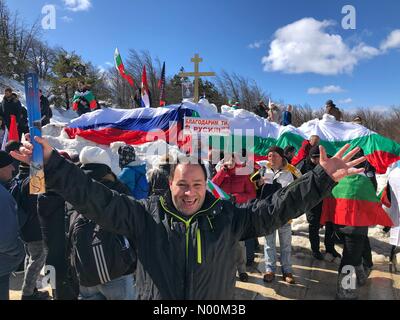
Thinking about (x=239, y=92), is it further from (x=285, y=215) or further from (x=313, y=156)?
(x=285, y=215)

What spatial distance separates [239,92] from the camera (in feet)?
137

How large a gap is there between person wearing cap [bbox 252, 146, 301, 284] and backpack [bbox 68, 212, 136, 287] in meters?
2.47

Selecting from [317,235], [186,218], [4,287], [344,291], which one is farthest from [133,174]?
[317,235]

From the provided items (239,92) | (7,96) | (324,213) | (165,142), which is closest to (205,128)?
Result: (165,142)

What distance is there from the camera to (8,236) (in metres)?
2.68

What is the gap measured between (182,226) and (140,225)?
9.5 inches

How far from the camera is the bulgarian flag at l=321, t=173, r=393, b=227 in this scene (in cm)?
388

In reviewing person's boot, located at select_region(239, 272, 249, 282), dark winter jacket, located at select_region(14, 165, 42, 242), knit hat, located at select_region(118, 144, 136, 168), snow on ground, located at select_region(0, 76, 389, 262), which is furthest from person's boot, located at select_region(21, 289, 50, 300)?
person's boot, located at select_region(239, 272, 249, 282)

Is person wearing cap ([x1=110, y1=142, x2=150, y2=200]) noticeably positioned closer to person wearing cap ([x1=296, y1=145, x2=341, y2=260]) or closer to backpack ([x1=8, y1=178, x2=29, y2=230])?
backpack ([x1=8, y1=178, x2=29, y2=230])

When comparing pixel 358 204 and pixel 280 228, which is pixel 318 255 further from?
pixel 358 204

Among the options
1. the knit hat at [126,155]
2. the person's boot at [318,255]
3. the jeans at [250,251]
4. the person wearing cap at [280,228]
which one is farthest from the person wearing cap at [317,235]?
the knit hat at [126,155]

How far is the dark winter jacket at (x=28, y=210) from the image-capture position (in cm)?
351

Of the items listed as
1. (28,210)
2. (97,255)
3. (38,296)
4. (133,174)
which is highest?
(133,174)
